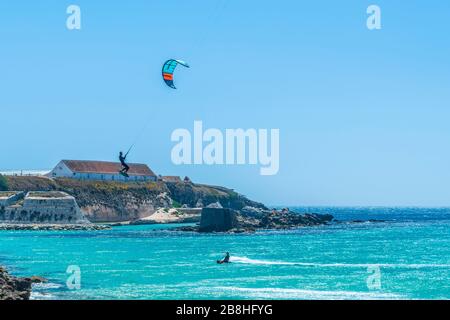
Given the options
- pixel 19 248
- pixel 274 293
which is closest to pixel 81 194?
pixel 19 248

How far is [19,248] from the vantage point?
199 ft

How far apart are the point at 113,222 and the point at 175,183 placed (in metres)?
20.3

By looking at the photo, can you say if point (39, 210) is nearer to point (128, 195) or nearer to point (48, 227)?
point (48, 227)

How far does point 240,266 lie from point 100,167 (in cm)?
7992

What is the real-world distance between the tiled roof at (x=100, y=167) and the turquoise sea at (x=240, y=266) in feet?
140

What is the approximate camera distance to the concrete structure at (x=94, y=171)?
380ft

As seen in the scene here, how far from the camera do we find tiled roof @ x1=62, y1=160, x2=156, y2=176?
117 m

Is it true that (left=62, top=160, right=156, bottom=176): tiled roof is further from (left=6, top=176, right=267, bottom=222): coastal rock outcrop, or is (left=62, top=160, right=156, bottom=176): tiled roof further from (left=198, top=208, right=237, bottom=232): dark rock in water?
(left=198, top=208, right=237, bottom=232): dark rock in water

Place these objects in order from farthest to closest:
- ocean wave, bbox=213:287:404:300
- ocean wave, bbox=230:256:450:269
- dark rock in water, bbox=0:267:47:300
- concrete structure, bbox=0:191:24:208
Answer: concrete structure, bbox=0:191:24:208
ocean wave, bbox=230:256:450:269
ocean wave, bbox=213:287:404:300
dark rock in water, bbox=0:267:47:300

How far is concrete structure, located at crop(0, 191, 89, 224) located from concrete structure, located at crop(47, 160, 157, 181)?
50.1 feet

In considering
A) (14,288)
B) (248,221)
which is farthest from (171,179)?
(14,288)

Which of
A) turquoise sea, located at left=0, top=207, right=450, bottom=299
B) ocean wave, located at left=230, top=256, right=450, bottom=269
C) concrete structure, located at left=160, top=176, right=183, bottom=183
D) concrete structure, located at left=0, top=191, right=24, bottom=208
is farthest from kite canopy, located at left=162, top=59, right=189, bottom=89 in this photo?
concrete structure, located at left=160, top=176, right=183, bottom=183

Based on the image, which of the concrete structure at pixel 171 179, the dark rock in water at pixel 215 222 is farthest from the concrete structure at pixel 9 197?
the concrete structure at pixel 171 179
